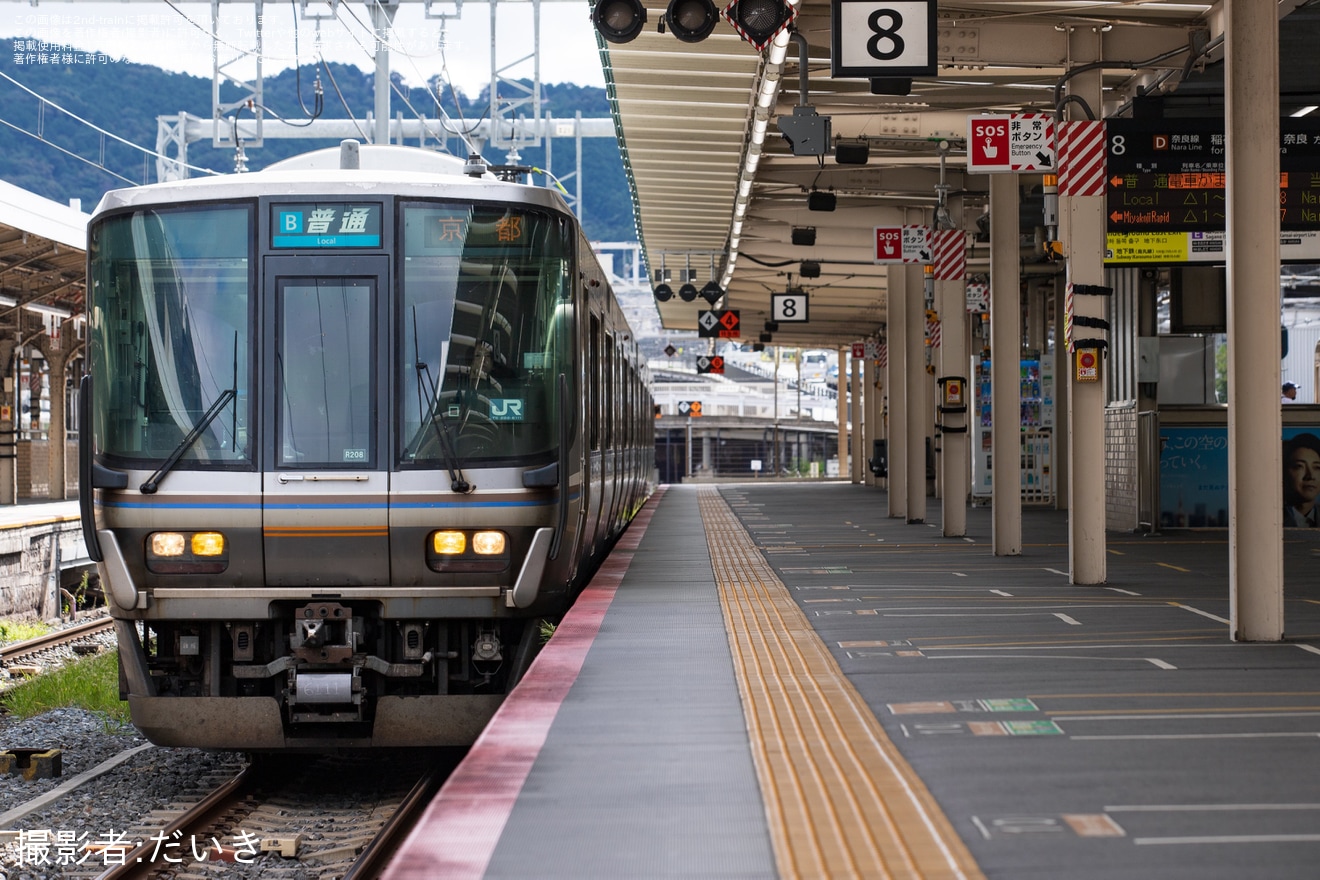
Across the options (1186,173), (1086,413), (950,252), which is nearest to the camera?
(1086,413)

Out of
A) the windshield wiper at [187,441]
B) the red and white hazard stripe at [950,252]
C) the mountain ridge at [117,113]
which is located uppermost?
the mountain ridge at [117,113]

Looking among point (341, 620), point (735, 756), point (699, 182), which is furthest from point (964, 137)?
point (735, 756)

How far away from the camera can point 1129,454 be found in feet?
59.3

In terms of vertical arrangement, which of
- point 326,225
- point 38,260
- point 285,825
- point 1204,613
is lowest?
point 285,825

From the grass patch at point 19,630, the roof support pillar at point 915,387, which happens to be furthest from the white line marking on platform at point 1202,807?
the roof support pillar at point 915,387

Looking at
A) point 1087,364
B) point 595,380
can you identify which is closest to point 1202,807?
point 595,380

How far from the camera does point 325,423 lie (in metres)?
7.38

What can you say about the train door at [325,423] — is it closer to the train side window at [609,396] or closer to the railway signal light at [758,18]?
the railway signal light at [758,18]

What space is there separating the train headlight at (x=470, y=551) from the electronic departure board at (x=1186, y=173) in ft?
20.6

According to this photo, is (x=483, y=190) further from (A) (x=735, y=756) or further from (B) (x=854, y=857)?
(B) (x=854, y=857)

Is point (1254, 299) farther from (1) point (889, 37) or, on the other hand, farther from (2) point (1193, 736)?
(2) point (1193, 736)

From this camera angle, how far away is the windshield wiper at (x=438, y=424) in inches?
287

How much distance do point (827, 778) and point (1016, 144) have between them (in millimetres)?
7842

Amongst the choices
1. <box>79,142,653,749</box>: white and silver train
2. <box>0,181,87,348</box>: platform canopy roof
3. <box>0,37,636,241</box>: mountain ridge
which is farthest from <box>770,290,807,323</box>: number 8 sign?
<box>0,37,636,241</box>: mountain ridge
